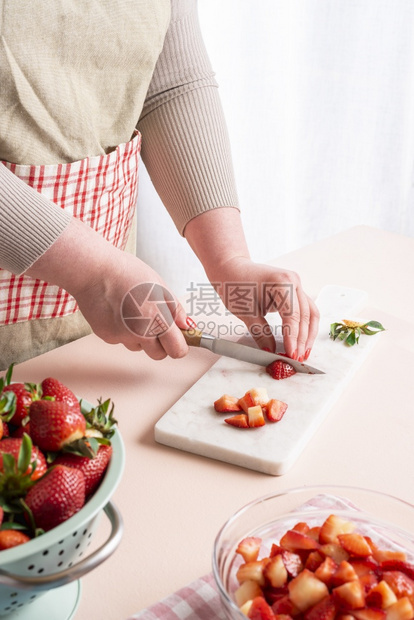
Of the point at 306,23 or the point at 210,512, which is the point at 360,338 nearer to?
the point at 210,512

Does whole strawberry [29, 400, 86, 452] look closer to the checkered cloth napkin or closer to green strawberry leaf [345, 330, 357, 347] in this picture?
the checkered cloth napkin

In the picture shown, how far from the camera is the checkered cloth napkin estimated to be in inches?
24.8

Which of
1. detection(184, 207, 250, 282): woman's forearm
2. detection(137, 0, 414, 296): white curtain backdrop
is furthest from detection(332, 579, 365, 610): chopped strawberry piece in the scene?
detection(137, 0, 414, 296): white curtain backdrop

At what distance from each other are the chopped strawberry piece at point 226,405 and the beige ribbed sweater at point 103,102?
327mm

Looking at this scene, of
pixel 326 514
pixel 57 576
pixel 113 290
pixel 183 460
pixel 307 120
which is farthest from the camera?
pixel 307 120

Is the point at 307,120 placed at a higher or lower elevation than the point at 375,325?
higher

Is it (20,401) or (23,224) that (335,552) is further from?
(23,224)

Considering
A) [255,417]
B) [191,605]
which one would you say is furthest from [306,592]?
[255,417]

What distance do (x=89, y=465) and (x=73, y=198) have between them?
0.68 m

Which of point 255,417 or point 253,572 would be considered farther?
point 255,417

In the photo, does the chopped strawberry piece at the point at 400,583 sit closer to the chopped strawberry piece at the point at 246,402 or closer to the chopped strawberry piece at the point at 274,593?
the chopped strawberry piece at the point at 274,593

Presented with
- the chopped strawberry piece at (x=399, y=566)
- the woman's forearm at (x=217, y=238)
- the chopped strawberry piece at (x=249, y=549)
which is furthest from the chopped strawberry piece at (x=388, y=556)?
the woman's forearm at (x=217, y=238)

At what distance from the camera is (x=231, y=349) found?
1090mm

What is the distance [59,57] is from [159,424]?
615mm
